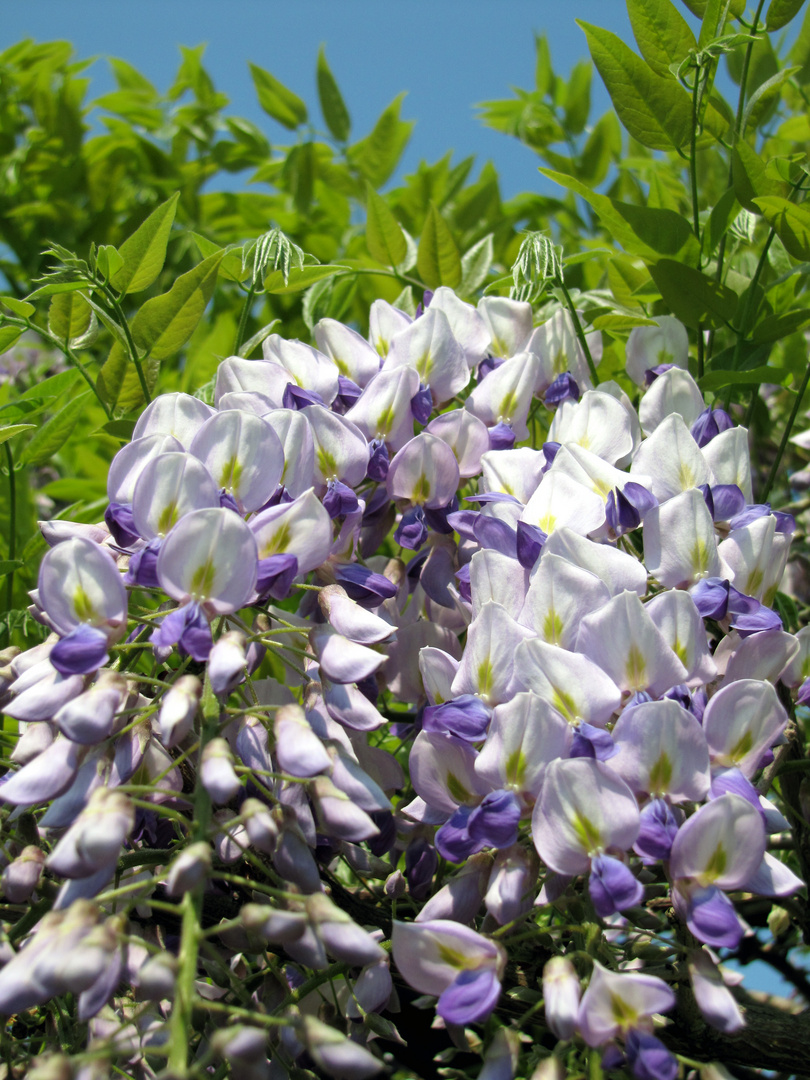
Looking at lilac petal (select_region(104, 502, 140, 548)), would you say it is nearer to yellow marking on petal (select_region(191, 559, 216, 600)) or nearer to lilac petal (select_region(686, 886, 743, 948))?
yellow marking on petal (select_region(191, 559, 216, 600))

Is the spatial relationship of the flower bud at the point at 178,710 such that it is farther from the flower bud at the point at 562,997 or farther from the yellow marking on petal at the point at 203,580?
the flower bud at the point at 562,997

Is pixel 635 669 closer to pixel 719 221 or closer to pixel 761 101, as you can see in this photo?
pixel 719 221

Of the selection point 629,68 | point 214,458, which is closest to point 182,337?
point 214,458

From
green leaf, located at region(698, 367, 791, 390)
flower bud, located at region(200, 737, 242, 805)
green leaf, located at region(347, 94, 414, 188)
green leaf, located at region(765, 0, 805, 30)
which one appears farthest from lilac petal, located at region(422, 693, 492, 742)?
green leaf, located at region(347, 94, 414, 188)

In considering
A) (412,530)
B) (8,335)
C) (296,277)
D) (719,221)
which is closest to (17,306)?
(8,335)

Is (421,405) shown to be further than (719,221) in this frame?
No

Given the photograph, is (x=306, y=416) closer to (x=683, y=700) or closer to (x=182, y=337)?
(x=182, y=337)
